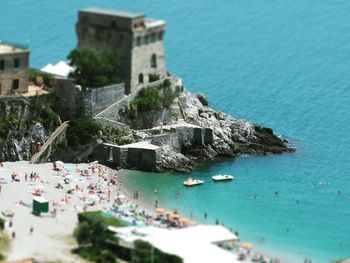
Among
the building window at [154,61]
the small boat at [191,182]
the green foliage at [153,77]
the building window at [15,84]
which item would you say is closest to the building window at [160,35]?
the building window at [154,61]

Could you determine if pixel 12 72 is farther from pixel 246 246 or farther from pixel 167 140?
pixel 246 246

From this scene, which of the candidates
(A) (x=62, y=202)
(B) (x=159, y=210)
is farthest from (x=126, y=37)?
(B) (x=159, y=210)

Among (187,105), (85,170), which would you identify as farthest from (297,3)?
(85,170)

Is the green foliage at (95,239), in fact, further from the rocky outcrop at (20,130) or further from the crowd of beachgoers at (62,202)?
the rocky outcrop at (20,130)

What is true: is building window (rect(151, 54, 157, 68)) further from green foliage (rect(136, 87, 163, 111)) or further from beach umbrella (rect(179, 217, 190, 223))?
beach umbrella (rect(179, 217, 190, 223))

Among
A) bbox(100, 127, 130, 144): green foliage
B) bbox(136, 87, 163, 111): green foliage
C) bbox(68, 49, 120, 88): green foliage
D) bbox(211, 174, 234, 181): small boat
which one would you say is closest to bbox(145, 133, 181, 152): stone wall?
bbox(100, 127, 130, 144): green foliage

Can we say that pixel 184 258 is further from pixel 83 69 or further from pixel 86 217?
pixel 83 69

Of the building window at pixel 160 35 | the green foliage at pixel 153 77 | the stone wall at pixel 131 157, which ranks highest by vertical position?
the building window at pixel 160 35
